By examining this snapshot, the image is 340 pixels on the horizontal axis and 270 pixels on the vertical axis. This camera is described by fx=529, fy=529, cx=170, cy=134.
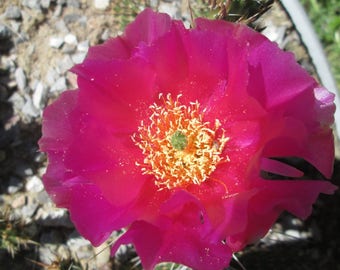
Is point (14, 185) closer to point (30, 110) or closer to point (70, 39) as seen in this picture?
point (30, 110)

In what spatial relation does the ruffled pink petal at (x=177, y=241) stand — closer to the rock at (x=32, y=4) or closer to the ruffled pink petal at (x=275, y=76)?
the ruffled pink petal at (x=275, y=76)

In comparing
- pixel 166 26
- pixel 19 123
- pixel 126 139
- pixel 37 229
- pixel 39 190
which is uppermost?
pixel 166 26

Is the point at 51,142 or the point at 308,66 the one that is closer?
the point at 51,142

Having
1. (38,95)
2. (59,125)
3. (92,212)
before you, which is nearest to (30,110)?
(38,95)

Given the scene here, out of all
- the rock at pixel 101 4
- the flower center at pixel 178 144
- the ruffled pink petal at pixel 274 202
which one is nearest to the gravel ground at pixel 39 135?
the rock at pixel 101 4

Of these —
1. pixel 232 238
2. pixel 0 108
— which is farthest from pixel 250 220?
pixel 0 108

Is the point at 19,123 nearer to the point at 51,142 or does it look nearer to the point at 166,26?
the point at 51,142

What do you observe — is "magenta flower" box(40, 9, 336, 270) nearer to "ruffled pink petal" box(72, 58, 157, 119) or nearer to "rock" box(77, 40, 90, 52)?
"ruffled pink petal" box(72, 58, 157, 119)

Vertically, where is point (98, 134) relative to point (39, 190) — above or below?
above
